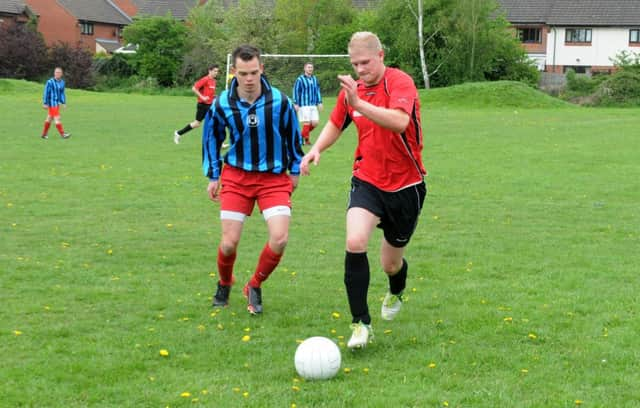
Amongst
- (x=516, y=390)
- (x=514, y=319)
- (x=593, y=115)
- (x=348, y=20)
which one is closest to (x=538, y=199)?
(x=514, y=319)

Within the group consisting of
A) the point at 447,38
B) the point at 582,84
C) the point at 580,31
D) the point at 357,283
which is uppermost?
the point at 580,31

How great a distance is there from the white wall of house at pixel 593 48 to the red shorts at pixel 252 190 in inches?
2583

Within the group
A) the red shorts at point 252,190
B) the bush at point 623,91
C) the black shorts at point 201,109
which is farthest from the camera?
the bush at point 623,91

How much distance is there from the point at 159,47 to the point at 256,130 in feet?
187

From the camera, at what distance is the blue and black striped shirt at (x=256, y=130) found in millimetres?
7117

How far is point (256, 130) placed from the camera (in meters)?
7.13

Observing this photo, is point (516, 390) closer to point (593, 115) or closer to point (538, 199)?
point (538, 199)

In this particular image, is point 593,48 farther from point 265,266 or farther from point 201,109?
point 265,266

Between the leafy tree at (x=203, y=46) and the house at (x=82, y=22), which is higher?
the house at (x=82, y=22)

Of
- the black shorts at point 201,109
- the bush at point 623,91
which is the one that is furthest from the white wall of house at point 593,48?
Answer: the black shorts at point 201,109

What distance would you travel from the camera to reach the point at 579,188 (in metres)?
15.1

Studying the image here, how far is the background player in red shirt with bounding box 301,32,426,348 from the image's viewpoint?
608cm

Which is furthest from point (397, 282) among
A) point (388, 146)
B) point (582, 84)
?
point (582, 84)

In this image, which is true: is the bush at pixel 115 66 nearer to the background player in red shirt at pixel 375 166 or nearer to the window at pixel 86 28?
the window at pixel 86 28
